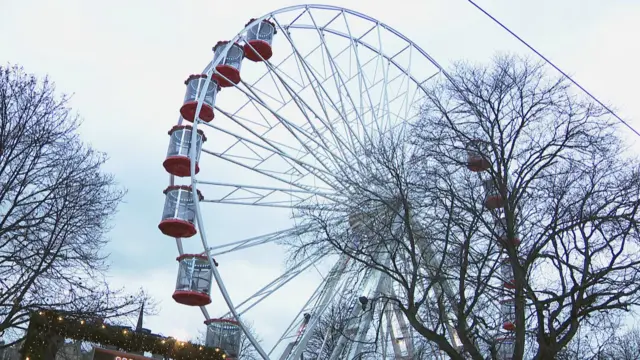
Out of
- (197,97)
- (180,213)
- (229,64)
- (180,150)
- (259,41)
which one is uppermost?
(259,41)

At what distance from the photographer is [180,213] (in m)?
18.0

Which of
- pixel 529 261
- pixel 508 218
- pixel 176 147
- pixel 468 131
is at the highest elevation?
pixel 176 147

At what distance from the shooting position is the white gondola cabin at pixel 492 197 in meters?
11.0

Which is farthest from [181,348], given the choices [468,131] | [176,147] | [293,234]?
[468,131]

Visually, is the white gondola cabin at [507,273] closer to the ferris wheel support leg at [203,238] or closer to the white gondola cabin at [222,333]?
the ferris wheel support leg at [203,238]

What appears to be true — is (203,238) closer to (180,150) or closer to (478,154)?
(180,150)

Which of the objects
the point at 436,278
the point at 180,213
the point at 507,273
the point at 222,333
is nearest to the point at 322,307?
the point at 222,333

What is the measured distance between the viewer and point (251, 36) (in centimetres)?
2102

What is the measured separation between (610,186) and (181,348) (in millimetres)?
11367

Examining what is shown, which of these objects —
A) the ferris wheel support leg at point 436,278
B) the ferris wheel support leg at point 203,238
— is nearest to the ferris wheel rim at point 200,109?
the ferris wheel support leg at point 203,238

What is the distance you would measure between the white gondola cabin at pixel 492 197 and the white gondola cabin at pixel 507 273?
3.07 feet

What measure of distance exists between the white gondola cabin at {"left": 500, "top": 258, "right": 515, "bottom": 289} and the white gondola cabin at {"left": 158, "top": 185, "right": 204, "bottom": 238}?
8442mm

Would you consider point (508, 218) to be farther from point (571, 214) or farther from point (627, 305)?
point (627, 305)

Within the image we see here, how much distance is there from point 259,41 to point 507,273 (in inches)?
446
